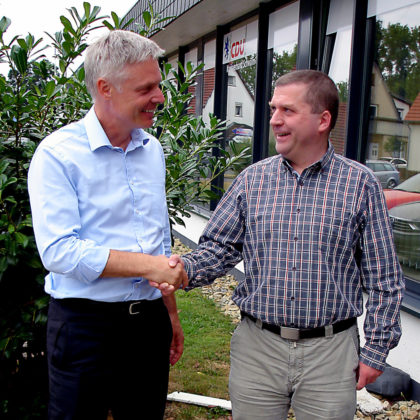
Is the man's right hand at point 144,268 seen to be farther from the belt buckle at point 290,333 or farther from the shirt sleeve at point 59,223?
the belt buckle at point 290,333

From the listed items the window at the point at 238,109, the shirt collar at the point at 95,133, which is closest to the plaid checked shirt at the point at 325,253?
the shirt collar at the point at 95,133

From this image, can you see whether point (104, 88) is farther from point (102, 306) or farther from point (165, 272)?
point (102, 306)

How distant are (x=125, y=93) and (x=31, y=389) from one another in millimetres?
2045

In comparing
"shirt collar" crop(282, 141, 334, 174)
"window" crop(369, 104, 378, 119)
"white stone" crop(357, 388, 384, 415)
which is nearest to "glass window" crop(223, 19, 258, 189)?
"window" crop(369, 104, 378, 119)

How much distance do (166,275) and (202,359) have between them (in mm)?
2964

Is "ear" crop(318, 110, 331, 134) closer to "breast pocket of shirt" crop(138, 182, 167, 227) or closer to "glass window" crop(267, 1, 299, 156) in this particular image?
"breast pocket of shirt" crop(138, 182, 167, 227)

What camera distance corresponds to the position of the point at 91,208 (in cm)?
205

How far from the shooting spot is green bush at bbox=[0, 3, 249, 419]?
9.04ft

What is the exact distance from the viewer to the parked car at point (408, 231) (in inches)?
178

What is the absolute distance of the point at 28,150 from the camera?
2.97m

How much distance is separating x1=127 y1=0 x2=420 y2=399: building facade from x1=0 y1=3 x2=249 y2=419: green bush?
1074 mm

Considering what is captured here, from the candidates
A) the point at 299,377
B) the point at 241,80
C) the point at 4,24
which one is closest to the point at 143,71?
the point at 4,24

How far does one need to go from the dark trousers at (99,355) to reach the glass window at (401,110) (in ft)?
10.1

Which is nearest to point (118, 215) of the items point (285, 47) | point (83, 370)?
point (83, 370)
